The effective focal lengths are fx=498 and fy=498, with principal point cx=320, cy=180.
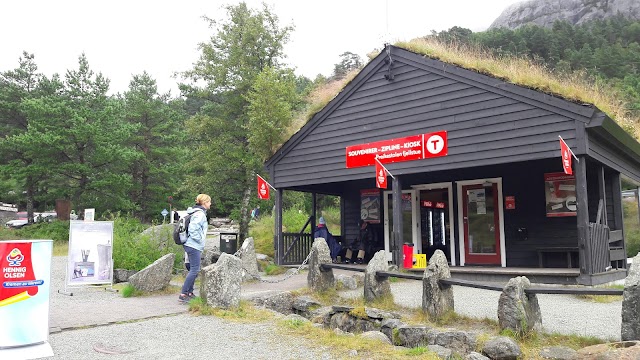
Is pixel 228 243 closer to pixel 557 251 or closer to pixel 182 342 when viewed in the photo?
pixel 557 251

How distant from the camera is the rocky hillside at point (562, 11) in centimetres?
11356

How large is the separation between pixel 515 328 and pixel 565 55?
51119mm

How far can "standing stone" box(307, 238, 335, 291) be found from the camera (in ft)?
32.9

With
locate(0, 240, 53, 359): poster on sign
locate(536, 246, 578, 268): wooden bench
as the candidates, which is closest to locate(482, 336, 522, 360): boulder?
locate(0, 240, 53, 359): poster on sign

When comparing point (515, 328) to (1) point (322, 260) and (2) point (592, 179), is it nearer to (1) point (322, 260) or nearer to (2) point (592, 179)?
(1) point (322, 260)

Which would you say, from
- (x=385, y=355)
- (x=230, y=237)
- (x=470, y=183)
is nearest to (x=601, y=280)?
(x=470, y=183)

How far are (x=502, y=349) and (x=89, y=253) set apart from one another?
886 centimetres

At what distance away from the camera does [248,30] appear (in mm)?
18891

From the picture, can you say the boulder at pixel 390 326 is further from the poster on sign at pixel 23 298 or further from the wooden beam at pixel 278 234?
the wooden beam at pixel 278 234

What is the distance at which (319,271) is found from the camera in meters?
10.0

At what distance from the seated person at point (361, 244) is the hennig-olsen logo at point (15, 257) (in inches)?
464

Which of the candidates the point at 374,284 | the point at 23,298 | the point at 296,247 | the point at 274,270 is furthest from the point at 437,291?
the point at 296,247

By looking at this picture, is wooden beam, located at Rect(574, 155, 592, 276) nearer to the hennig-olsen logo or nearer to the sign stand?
the hennig-olsen logo

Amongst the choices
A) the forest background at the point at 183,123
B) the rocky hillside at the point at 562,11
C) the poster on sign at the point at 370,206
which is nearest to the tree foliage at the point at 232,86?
the forest background at the point at 183,123
